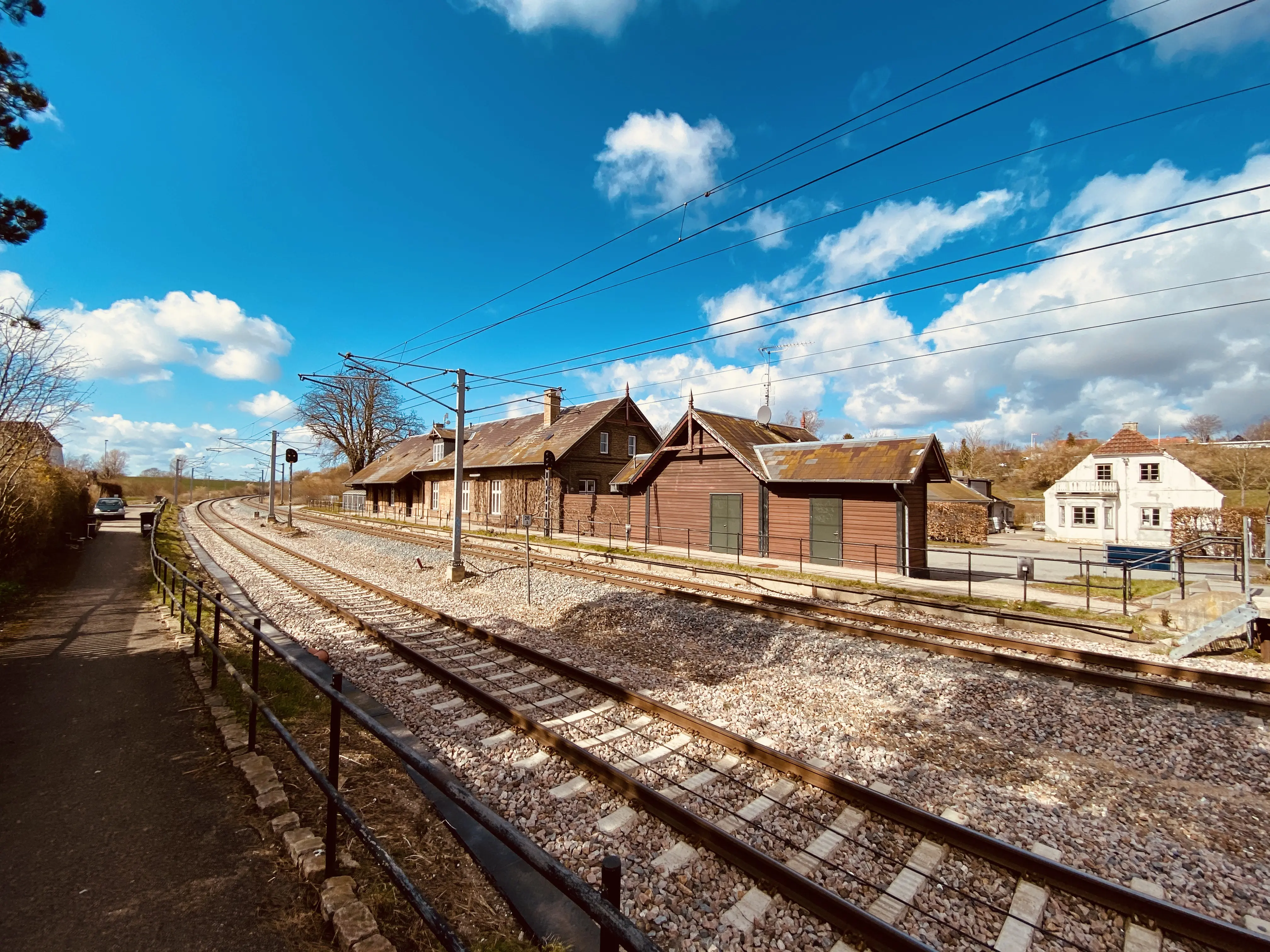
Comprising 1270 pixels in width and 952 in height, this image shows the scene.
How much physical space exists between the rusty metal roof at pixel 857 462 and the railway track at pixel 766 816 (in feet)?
40.3

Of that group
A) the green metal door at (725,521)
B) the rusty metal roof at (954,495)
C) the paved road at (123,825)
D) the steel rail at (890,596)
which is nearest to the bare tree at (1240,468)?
the rusty metal roof at (954,495)

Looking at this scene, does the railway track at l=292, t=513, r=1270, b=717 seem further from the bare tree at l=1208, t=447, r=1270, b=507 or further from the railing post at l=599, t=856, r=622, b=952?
the bare tree at l=1208, t=447, r=1270, b=507

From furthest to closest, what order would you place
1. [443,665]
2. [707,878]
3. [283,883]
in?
[443,665]
[707,878]
[283,883]

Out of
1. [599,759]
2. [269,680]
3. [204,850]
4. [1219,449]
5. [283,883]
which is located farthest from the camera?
[1219,449]

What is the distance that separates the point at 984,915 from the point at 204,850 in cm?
501

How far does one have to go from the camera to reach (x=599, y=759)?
16.8 feet

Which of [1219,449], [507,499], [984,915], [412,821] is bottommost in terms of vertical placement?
[984,915]

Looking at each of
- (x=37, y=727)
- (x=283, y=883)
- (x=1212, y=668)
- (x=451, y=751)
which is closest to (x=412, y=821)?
(x=283, y=883)

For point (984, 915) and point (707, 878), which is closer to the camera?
point (984, 915)

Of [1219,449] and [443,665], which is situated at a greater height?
[1219,449]

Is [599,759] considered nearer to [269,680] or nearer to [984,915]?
[984,915]

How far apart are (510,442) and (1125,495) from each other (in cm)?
3937

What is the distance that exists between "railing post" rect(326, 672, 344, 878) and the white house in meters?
43.8

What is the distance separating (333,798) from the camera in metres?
2.95
